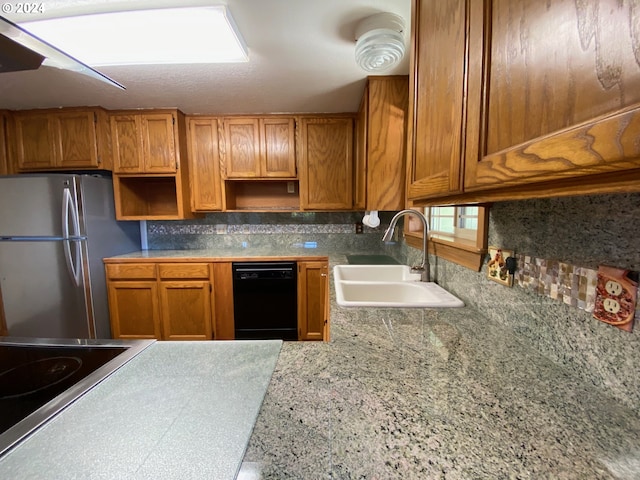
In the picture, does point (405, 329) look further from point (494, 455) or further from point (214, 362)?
point (214, 362)

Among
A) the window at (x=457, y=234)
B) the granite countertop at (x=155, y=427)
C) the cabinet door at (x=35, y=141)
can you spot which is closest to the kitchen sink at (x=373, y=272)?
the window at (x=457, y=234)

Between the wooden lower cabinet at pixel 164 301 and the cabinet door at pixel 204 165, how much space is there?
667 millimetres

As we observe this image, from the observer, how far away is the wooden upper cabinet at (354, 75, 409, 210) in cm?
172

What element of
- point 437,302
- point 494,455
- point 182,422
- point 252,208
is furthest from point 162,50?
point 494,455

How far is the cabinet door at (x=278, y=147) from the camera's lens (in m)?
2.42

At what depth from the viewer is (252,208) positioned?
2.77m

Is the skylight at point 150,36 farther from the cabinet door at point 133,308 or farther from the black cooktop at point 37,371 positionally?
the cabinet door at point 133,308

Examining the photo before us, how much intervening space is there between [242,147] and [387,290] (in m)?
1.99

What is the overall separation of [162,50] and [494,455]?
213 cm

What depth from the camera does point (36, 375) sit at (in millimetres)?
Result: 702

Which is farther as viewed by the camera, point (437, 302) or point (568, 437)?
point (437, 302)

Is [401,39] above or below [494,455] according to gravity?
above

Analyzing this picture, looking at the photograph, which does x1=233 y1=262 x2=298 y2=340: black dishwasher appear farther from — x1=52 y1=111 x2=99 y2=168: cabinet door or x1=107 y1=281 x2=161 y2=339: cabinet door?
x1=52 y1=111 x2=99 y2=168: cabinet door

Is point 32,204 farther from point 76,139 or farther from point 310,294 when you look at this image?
point 310,294
